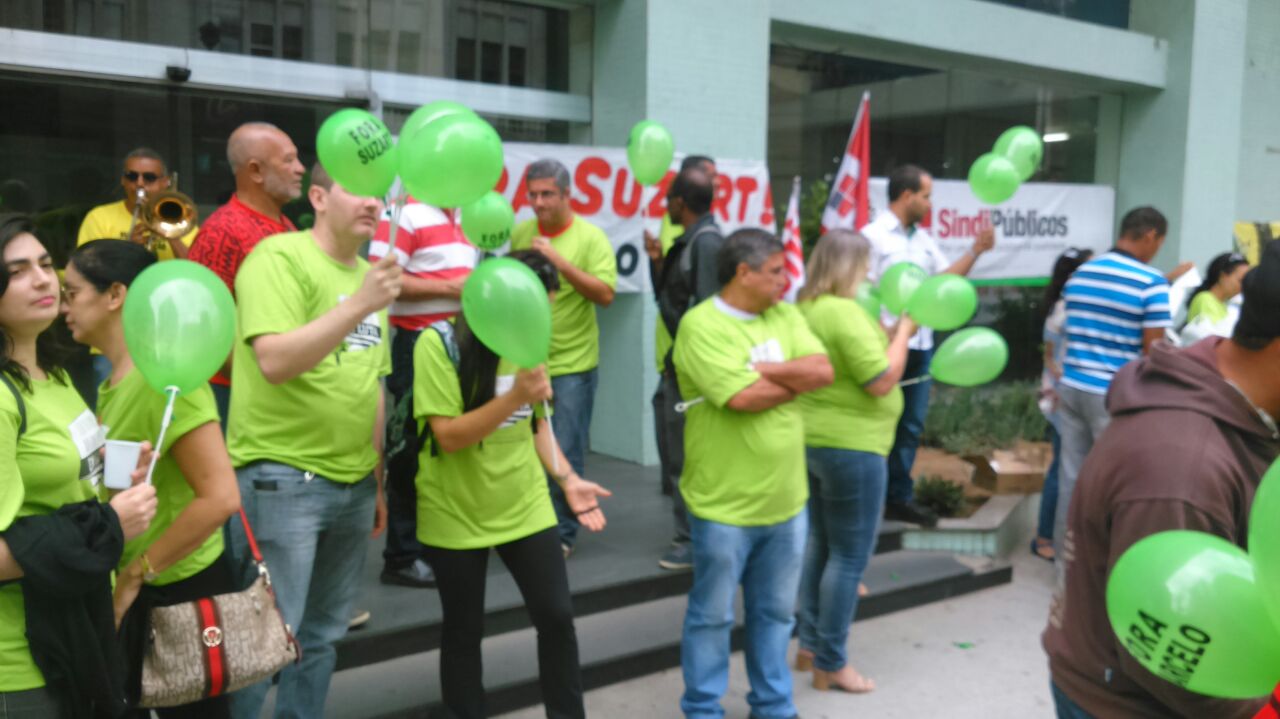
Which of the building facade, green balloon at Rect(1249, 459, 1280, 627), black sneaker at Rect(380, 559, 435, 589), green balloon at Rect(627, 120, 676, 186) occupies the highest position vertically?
the building facade

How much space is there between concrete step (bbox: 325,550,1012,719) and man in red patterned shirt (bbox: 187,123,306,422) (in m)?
1.29

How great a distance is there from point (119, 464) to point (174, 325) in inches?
13.1

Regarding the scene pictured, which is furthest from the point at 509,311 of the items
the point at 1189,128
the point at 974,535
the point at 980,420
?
the point at 1189,128

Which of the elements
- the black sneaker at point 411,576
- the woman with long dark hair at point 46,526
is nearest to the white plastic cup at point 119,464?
the woman with long dark hair at point 46,526

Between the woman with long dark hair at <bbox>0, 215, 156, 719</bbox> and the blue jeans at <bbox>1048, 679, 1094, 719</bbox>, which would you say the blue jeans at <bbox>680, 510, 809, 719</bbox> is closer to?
the blue jeans at <bbox>1048, 679, 1094, 719</bbox>

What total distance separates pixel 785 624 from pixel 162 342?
256 centimetres

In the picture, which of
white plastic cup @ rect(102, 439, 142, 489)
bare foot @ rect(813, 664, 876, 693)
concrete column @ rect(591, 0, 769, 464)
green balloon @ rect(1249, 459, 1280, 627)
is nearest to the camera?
green balloon @ rect(1249, 459, 1280, 627)

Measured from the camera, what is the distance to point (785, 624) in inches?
155

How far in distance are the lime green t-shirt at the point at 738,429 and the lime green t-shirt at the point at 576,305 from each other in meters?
1.19

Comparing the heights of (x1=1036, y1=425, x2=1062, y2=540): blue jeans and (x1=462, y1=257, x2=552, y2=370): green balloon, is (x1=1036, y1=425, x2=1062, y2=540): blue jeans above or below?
below

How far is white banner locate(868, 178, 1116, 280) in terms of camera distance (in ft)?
28.8

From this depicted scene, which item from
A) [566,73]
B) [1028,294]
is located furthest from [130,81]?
[1028,294]

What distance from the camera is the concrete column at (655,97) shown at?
6883mm

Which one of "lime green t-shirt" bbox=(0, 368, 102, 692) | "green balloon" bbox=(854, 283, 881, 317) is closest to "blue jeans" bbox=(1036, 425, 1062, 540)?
"green balloon" bbox=(854, 283, 881, 317)
